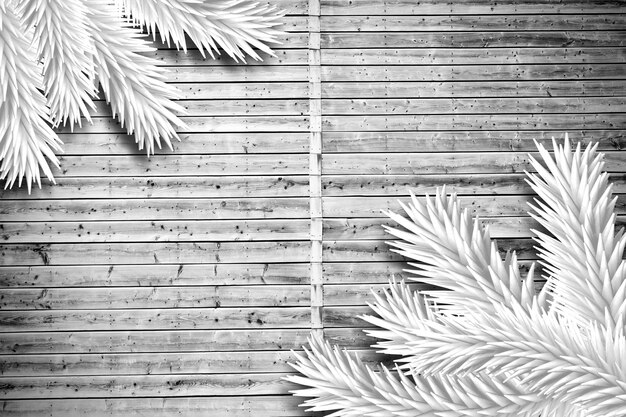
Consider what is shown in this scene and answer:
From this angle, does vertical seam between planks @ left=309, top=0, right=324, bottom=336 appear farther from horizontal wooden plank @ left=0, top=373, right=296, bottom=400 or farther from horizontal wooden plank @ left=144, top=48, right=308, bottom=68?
horizontal wooden plank @ left=0, top=373, right=296, bottom=400

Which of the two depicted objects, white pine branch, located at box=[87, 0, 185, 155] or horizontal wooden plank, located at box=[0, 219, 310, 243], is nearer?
white pine branch, located at box=[87, 0, 185, 155]

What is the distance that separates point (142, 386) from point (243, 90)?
1178mm

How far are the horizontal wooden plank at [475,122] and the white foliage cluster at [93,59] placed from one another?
1.43 feet

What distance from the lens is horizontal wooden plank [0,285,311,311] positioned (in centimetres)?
204

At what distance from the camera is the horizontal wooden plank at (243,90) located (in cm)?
213

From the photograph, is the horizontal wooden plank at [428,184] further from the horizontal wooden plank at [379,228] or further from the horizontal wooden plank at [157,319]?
the horizontal wooden plank at [157,319]

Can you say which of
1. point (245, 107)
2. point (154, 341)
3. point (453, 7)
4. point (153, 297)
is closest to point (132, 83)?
point (245, 107)

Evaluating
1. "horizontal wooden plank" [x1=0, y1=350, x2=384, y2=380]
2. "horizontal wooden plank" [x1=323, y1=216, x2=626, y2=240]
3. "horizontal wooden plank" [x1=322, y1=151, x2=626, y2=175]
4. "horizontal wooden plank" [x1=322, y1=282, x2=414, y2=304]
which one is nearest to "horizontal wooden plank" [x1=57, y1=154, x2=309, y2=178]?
"horizontal wooden plank" [x1=322, y1=151, x2=626, y2=175]

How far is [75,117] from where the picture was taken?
2.05 m

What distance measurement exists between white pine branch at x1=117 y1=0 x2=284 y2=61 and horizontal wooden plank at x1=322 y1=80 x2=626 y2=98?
0.34 metres

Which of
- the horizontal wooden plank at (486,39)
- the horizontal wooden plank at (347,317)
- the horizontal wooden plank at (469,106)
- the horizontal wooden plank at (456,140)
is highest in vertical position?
the horizontal wooden plank at (486,39)

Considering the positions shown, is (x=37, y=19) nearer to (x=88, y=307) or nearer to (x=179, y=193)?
(x=179, y=193)

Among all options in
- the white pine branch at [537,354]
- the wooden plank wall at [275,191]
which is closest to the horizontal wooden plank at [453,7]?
the wooden plank wall at [275,191]

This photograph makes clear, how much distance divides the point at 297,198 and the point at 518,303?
87cm
